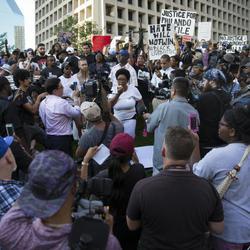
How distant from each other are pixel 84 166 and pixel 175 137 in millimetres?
1604

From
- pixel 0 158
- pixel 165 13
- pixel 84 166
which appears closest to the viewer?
pixel 0 158

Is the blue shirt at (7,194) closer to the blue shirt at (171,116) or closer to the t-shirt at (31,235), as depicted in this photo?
the t-shirt at (31,235)

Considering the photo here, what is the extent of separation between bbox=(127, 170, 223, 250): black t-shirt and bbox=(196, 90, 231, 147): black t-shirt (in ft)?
8.32

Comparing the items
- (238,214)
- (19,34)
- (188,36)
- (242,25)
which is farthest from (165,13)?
(242,25)

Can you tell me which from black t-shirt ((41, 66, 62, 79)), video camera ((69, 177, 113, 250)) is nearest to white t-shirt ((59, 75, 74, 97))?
black t-shirt ((41, 66, 62, 79))

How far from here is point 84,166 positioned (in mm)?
4293

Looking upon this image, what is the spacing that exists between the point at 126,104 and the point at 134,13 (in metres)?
75.7

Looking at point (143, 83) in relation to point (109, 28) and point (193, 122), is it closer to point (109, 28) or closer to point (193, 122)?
point (193, 122)

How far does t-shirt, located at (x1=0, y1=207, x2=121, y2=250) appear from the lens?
206 centimetres

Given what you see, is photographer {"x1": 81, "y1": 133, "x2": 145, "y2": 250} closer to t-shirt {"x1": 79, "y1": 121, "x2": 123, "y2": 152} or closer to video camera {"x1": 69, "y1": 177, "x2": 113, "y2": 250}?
t-shirt {"x1": 79, "y1": 121, "x2": 123, "y2": 152}

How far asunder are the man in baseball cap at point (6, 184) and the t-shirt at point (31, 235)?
19.6 inches

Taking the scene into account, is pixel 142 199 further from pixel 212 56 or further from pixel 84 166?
pixel 212 56

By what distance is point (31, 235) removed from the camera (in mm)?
2080

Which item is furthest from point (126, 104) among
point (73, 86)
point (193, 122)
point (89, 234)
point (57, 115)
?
point (89, 234)
